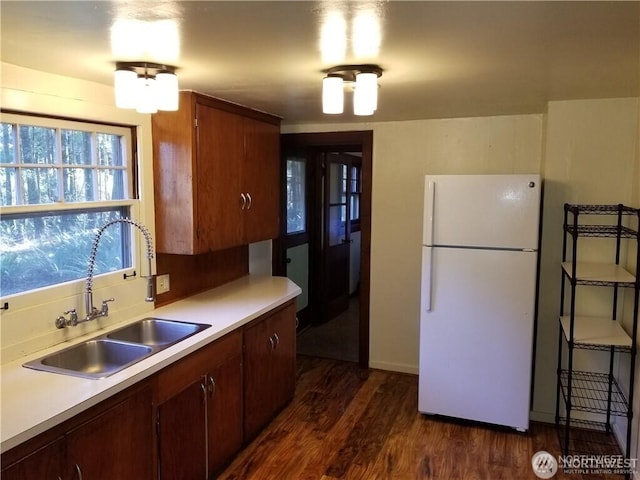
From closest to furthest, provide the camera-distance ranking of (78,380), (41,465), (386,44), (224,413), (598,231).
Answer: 1. (41,465)
2. (386,44)
3. (78,380)
4. (224,413)
5. (598,231)

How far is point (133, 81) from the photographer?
2.10m

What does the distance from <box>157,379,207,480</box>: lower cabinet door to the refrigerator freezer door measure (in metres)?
1.73

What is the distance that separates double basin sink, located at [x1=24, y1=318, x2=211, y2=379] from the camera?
6.86ft

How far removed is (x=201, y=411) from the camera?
245cm

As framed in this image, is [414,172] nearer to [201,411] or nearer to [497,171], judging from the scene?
[497,171]

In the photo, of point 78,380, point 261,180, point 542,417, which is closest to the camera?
point 78,380

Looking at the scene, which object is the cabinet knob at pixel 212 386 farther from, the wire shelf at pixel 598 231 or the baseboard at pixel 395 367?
the wire shelf at pixel 598 231

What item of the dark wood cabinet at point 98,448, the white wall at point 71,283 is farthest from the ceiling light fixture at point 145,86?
the dark wood cabinet at point 98,448

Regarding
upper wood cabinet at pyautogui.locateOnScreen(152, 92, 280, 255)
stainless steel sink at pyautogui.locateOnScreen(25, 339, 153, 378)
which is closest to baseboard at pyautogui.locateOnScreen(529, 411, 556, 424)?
upper wood cabinet at pyautogui.locateOnScreen(152, 92, 280, 255)

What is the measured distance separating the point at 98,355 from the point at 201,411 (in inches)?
22.5

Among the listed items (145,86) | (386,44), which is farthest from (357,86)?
(145,86)

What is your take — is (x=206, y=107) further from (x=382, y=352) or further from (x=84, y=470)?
(x=382, y=352)

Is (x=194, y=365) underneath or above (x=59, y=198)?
underneath

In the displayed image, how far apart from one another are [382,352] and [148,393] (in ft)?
8.04
